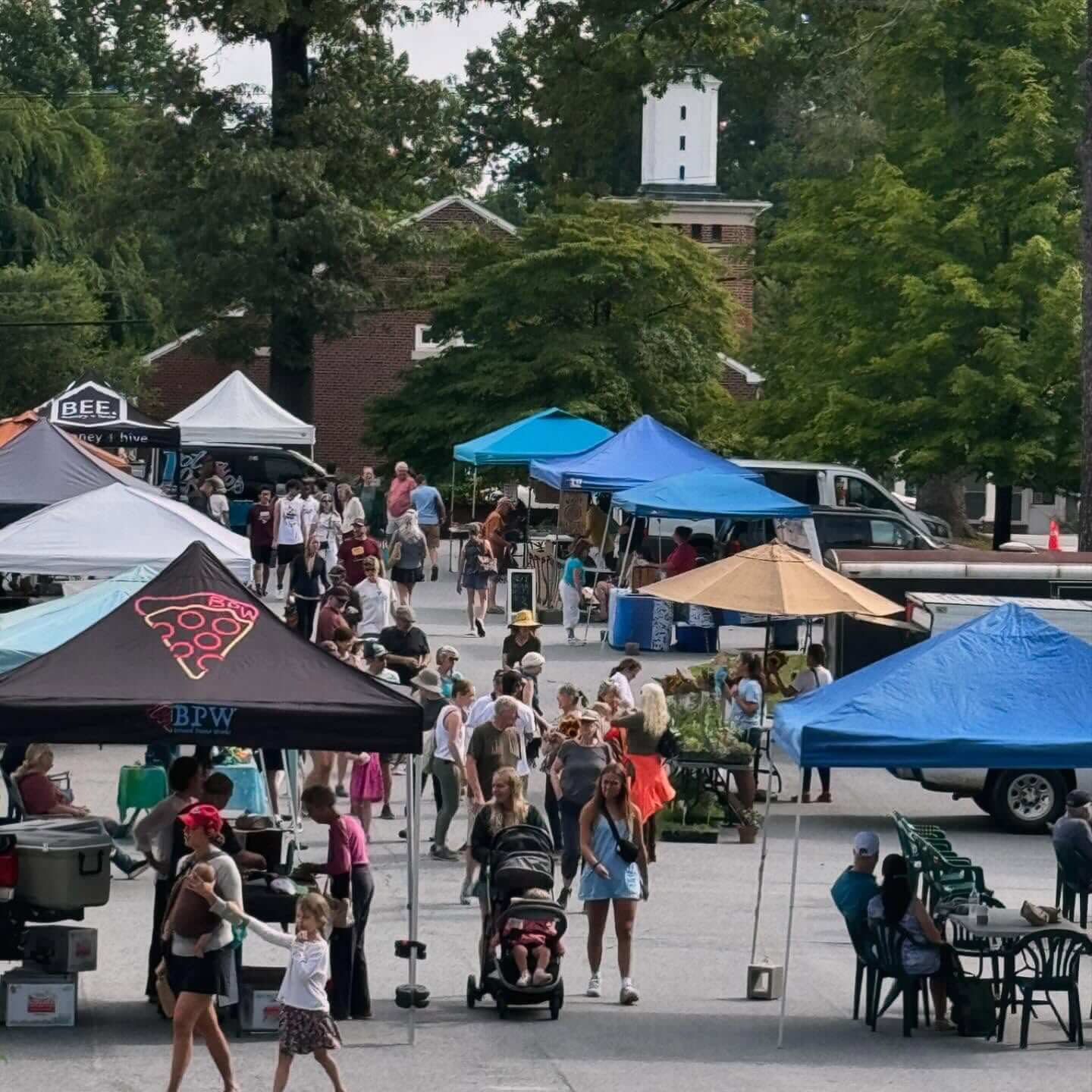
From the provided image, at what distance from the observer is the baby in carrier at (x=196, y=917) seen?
36.5ft

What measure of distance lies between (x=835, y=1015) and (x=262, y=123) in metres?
39.1

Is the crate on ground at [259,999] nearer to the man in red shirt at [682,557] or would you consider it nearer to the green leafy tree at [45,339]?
the man in red shirt at [682,557]

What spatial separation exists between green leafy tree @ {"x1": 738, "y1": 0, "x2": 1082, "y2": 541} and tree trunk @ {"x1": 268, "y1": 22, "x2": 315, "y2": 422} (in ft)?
41.1

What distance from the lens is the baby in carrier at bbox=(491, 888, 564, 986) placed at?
12953mm

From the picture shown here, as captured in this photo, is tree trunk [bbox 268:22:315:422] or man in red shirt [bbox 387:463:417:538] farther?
tree trunk [bbox 268:22:315:422]

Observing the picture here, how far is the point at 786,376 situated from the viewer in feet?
139

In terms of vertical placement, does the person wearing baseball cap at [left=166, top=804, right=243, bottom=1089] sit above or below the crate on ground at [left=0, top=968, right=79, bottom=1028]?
above

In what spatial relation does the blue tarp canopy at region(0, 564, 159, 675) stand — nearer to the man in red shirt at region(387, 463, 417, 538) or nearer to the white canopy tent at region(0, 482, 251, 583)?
the white canopy tent at region(0, 482, 251, 583)

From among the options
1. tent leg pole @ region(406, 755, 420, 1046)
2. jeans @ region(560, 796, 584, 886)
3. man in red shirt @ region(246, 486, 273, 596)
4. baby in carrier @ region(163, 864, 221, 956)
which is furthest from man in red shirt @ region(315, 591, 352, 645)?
man in red shirt @ region(246, 486, 273, 596)

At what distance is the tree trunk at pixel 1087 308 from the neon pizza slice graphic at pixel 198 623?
17310 millimetres

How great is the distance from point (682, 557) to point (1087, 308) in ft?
20.7

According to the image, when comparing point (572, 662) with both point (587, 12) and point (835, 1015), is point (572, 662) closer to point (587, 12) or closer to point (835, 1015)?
point (587, 12)

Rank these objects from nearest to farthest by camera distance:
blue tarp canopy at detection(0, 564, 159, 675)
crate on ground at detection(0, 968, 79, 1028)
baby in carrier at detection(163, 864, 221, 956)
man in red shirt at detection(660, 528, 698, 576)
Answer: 1. baby in carrier at detection(163, 864, 221, 956)
2. crate on ground at detection(0, 968, 79, 1028)
3. blue tarp canopy at detection(0, 564, 159, 675)
4. man in red shirt at detection(660, 528, 698, 576)

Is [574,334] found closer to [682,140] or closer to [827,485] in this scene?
[827,485]
